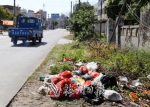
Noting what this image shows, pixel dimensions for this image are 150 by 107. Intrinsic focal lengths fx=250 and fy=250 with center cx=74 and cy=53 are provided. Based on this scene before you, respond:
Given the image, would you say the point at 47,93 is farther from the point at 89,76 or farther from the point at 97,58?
the point at 97,58

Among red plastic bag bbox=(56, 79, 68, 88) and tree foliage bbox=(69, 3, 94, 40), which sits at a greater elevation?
tree foliage bbox=(69, 3, 94, 40)

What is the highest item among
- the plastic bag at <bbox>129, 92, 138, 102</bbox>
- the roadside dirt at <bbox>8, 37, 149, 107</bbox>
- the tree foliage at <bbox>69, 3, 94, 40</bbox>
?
the tree foliage at <bbox>69, 3, 94, 40</bbox>

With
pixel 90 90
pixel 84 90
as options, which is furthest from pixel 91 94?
pixel 84 90

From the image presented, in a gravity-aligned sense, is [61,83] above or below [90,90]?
above

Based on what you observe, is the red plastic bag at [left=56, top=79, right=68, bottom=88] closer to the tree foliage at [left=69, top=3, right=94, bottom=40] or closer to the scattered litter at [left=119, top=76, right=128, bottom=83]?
the scattered litter at [left=119, top=76, right=128, bottom=83]

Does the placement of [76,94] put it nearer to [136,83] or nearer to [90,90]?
[90,90]

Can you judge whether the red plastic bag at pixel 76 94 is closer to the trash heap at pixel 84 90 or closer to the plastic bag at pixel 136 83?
the trash heap at pixel 84 90

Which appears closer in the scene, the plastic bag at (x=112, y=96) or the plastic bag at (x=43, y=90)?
the plastic bag at (x=112, y=96)

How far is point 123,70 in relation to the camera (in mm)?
7352

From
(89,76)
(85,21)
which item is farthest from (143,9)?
(85,21)

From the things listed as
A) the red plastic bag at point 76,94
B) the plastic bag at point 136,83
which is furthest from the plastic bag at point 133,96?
the red plastic bag at point 76,94

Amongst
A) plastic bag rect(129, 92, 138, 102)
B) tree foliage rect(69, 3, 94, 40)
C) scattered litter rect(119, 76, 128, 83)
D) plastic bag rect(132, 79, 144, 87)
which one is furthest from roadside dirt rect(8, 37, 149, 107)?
tree foliage rect(69, 3, 94, 40)

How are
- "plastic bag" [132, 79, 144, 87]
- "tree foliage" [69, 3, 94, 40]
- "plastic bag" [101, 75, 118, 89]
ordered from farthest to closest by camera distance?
"tree foliage" [69, 3, 94, 40] → "plastic bag" [132, 79, 144, 87] → "plastic bag" [101, 75, 118, 89]

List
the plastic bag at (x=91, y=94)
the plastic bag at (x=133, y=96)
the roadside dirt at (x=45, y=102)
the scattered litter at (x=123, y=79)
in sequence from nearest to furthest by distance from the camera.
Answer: the roadside dirt at (x=45, y=102) < the plastic bag at (x=91, y=94) < the plastic bag at (x=133, y=96) < the scattered litter at (x=123, y=79)
